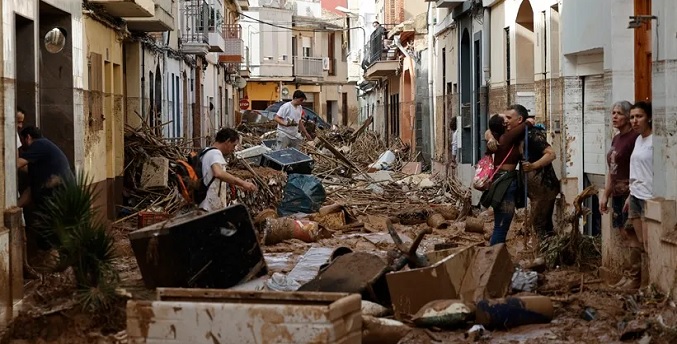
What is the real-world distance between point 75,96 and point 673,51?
7959 mm

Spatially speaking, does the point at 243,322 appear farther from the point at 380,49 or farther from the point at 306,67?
the point at 306,67

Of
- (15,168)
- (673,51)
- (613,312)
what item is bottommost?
(613,312)

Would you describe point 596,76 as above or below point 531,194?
above

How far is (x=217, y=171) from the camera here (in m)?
12.5

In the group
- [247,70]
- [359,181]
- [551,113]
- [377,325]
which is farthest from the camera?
[247,70]

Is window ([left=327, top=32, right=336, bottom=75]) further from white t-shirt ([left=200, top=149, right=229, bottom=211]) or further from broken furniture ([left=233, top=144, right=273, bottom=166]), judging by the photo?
white t-shirt ([left=200, top=149, right=229, bottom=211])

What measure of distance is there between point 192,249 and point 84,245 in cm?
114

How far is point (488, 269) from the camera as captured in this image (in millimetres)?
10742

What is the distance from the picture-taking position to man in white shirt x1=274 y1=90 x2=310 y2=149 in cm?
2462

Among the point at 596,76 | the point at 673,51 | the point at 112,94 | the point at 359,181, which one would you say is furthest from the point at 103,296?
the point at 359,181

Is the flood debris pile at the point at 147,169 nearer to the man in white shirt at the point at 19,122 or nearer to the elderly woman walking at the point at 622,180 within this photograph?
the man in white shirt at the point at 19,122

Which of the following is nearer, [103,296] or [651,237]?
[103,296]

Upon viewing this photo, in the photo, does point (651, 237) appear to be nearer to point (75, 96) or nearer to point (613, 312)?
point (613, 312)

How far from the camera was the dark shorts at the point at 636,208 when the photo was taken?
37.0 feet
